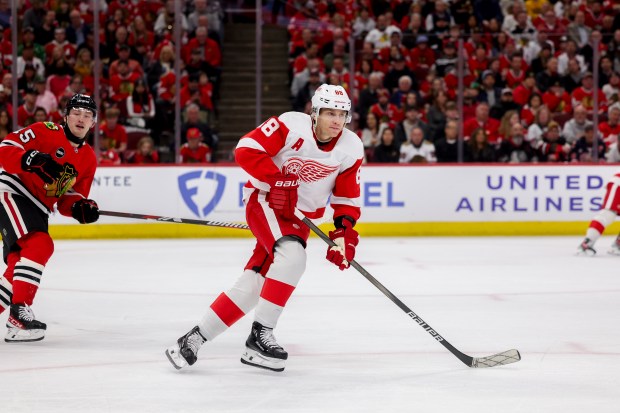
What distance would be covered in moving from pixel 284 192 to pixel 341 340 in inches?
41.7

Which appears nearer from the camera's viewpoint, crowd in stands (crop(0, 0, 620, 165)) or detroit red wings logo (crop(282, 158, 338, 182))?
detroit red wings logo (crop(282, 158, 338, 182))

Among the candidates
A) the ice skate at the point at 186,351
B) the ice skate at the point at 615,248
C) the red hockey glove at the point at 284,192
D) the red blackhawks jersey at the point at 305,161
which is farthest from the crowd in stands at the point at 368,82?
the red hockey glove at the point at 284,192

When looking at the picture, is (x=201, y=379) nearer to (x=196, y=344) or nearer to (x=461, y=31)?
(x=196, y=344)

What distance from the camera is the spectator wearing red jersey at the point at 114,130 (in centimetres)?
1002

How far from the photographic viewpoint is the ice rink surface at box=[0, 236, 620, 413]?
3562 millimetres

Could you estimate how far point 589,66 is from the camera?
10648mm

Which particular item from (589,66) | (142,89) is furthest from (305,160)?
(589,66)

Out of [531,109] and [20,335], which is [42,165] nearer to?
[20,335]

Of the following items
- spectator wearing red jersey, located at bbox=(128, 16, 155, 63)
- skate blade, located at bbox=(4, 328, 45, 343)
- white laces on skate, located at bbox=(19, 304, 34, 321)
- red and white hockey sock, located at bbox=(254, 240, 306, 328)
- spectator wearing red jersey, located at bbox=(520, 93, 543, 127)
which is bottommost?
skate blade, located at bbox=(4, 328, 45, 343)

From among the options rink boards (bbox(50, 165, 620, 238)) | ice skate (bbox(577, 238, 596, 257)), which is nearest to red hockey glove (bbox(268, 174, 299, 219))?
ice skate (bbox(577, 238, 596, 257))

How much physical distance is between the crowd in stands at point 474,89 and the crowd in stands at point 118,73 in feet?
4.06

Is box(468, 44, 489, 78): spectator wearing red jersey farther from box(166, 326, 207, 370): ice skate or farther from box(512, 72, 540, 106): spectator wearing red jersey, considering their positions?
box(166, 326, 207, 370): ice skate

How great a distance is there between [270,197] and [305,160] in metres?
0.22

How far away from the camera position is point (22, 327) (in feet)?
15.4
